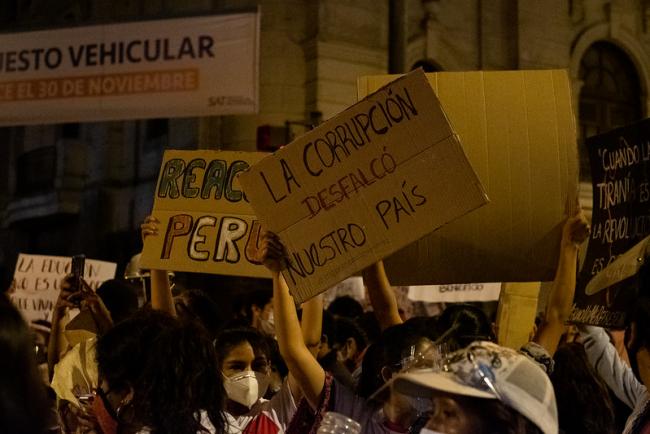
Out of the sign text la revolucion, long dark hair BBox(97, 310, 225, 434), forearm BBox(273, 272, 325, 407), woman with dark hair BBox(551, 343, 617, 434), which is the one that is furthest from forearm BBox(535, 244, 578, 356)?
the sign text la revolucion

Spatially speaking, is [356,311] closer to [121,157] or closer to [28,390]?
[28,390]

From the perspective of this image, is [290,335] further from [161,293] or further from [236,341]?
[161,293]

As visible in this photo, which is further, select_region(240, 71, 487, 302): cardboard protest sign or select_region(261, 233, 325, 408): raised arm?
select_region(240, 71, 487, 302): cardboard protest sign

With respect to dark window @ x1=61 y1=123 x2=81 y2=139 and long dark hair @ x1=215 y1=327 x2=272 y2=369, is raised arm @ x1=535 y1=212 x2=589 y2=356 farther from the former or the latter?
dark window @ x1=61 y1=123 x2=81 y2=139

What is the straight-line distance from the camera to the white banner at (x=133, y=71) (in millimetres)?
8883

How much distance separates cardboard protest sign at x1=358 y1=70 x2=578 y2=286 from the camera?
14.3ft

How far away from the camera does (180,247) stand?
494 cm

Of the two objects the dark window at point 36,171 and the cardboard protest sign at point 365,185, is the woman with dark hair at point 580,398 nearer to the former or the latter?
the cardboard protest sign at point 365,185

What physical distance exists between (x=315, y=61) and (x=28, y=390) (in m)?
13.0

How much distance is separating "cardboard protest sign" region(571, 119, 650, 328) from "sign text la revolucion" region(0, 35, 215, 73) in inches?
198

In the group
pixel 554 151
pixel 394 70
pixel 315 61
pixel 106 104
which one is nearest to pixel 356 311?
pixel 394 70

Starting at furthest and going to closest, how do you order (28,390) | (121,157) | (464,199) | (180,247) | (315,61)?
(121,157), (315,61), (180,247), (464,199), (28,390)

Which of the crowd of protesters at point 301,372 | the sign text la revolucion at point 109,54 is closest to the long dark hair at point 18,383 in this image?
the crowd of protesters at point 301,372

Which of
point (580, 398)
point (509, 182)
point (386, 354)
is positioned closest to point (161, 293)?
point (386, 354)
